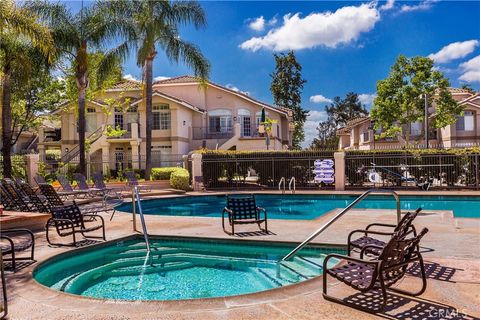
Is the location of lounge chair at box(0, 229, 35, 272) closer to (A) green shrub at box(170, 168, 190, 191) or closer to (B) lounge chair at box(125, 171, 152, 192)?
(B) lounge chair at box(125, 171, 152, 192)

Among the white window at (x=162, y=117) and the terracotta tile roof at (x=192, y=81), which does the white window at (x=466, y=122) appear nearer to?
the terracotta tile roof at (x=192, y=81)

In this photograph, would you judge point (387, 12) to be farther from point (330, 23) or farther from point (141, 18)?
point (141, 18)

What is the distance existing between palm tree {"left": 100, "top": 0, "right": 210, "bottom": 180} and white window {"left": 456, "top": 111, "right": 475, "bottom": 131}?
2907 centimetres

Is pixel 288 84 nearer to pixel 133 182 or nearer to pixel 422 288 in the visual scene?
pixel 133 182

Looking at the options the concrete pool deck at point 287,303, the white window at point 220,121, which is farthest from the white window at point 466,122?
the concrete pool deck at point 287,303

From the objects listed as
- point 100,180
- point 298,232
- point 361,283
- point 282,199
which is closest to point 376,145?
point 282,199

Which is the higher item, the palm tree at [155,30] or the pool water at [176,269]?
the palm tree at [155,30]

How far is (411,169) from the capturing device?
889 inches

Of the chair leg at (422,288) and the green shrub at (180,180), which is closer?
the chair leg at (422,288)

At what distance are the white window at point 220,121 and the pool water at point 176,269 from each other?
26564 mm

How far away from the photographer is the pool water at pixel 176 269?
6383 mm

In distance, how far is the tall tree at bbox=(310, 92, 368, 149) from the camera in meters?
75.6

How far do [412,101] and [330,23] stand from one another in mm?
21688

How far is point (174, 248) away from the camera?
8711 millimetres
